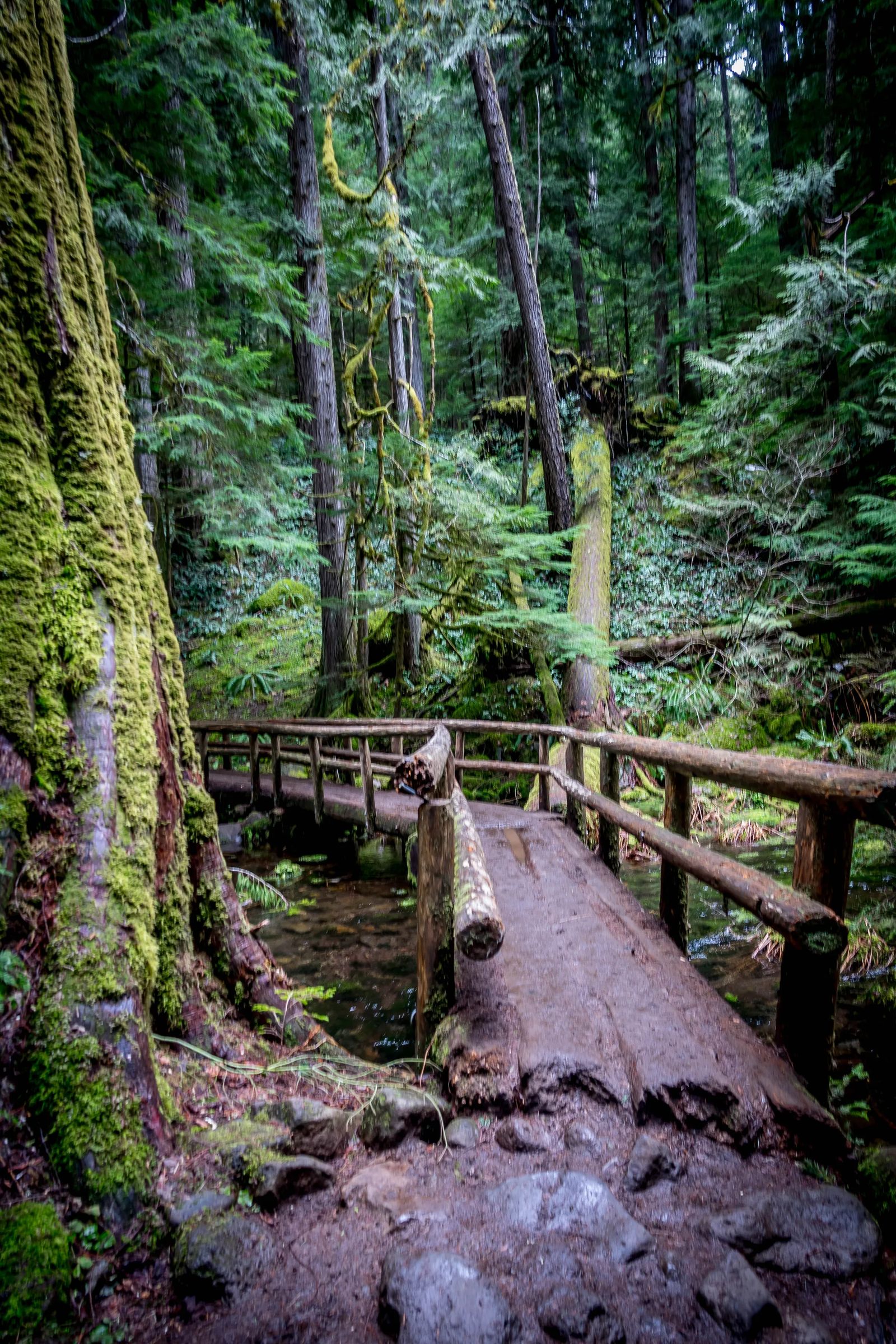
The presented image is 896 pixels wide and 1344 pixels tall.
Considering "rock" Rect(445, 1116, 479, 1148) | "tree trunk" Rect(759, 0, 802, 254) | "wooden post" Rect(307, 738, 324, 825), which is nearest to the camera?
"rock" Rect(445, 1116, 479, 1148)

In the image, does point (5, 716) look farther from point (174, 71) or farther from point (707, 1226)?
point (174, 71)

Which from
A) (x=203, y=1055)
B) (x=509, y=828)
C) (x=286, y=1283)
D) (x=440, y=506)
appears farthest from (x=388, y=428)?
(x=286, y=1283)

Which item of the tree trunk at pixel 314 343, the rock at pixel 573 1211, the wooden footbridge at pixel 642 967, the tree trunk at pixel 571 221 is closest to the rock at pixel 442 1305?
the rock at pixel 573 1211

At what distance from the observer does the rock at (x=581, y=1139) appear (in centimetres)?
214

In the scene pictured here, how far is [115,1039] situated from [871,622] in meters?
11.4

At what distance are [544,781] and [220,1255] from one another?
5927mm

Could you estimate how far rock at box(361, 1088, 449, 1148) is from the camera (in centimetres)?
224

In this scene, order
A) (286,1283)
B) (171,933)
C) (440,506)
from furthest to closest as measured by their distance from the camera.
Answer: (440,506) → (171,933) → (286,1283)

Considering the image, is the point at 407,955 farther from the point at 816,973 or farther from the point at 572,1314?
the point at 572,1314

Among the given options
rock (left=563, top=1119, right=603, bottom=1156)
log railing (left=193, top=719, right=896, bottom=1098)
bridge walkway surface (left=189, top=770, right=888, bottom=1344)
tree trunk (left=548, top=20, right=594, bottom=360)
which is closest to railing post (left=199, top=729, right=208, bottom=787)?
log railing (left=193, top=719, right=896, bottom=1098)

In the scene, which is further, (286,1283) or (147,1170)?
(147,1170)

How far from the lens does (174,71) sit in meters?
6.25

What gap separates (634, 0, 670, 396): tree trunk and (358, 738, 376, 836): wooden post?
15.1 metres

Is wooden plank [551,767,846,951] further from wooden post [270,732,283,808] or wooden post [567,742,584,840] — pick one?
wooden post [270,732,283,808]
